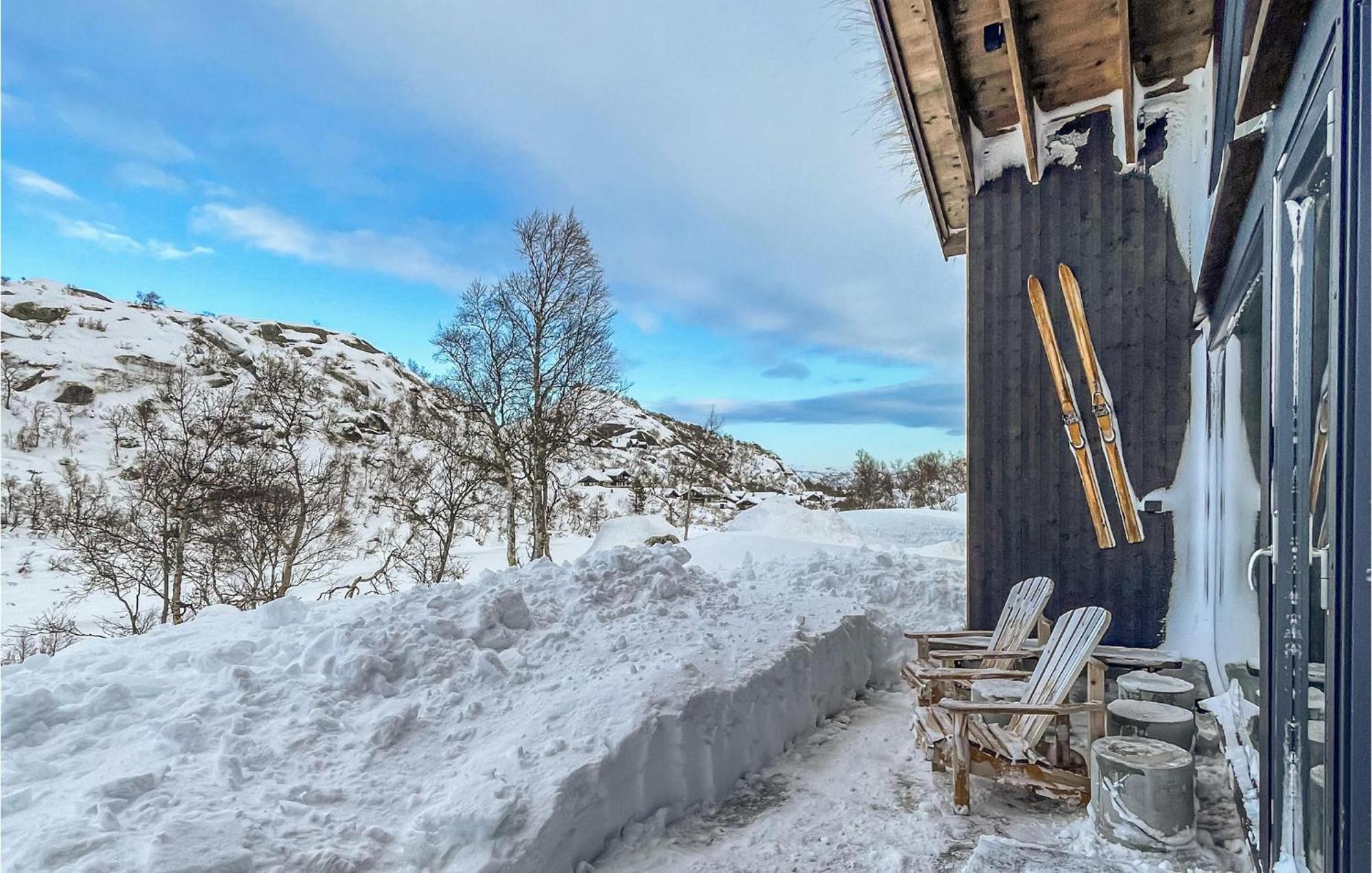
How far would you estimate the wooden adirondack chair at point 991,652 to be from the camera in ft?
10.2

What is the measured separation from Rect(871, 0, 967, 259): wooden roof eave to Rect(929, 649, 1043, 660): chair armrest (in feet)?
11.2

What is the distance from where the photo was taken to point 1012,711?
8.23ft

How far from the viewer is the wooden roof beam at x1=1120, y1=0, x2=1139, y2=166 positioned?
380cm

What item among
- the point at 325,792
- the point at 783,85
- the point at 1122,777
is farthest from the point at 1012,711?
A: the point at 783,85

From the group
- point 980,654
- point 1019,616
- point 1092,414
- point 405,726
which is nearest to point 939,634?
point 980,654

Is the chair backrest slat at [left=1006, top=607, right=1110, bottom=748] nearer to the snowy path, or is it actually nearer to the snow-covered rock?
the snowy path

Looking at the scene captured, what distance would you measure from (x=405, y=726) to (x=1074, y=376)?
4.48 meters

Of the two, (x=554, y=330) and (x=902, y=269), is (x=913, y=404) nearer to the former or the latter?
(x=902, y=269)

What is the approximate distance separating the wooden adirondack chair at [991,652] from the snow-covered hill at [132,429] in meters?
8.71

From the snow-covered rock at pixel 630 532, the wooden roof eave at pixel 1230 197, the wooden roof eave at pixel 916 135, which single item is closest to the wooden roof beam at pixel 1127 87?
the wooden roof eave at pixel 916 135

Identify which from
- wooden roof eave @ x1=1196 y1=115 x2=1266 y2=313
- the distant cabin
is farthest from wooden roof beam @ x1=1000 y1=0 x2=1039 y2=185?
the distant cabin

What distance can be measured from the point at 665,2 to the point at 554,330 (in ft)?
17.1

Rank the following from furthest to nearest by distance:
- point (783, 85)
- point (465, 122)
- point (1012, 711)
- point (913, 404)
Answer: point (913, 404) < point (465, 122) < point (783, 85) < point (1012, 711)

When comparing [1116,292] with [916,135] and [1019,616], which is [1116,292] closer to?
[916,135]
